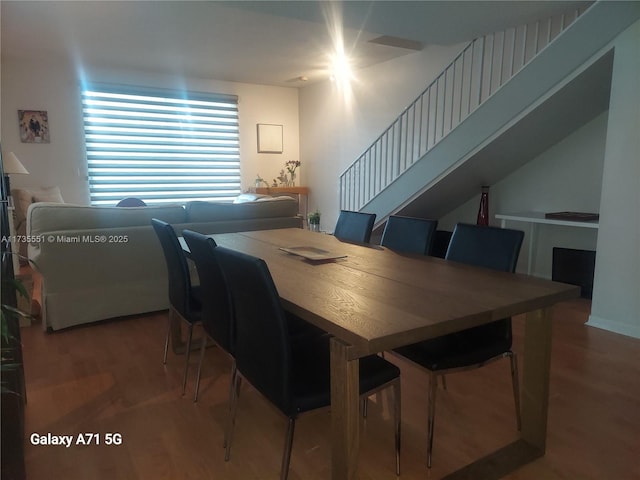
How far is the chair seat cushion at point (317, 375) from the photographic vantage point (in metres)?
1.38

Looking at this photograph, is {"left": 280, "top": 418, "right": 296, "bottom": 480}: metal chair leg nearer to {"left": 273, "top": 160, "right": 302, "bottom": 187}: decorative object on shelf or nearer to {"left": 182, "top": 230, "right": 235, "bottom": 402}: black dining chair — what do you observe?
{"left": 182, "top": 230, "right": 235, "bottom": 402}: black dining chair

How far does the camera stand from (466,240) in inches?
85.9

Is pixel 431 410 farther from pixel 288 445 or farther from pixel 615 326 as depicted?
pixel 615 326

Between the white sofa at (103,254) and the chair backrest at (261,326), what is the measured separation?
1.89 m

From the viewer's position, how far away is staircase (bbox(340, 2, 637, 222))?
9.97 ft

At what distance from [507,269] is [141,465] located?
1.72 meters

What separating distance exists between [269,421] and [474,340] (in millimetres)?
986

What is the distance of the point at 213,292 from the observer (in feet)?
6.23

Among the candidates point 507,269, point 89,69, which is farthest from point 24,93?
point 507,269

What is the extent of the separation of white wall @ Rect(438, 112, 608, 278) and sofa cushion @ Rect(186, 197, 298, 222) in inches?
96.7

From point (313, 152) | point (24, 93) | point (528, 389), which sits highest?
point (24, 93)

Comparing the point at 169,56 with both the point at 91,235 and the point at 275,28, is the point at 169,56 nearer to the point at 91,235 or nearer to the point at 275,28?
the point at 275,28

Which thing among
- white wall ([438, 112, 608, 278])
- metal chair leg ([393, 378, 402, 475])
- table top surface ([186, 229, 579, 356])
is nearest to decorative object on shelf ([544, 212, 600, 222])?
white wall ([438, 112, 608, 278])

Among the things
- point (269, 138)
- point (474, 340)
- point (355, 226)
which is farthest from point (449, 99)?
point (474, 340)
